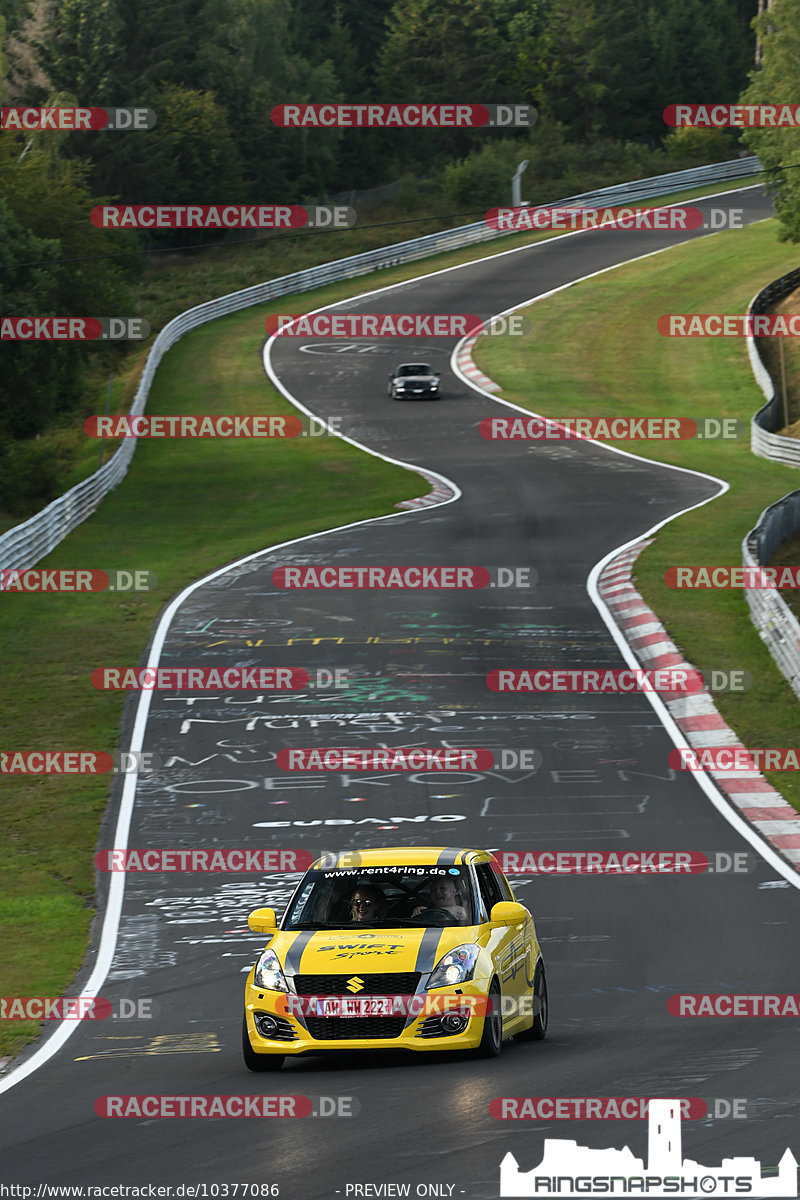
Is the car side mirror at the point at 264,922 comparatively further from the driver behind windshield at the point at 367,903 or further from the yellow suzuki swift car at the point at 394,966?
the driver behind windshield at the point at 367,903

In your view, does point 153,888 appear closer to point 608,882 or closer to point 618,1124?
point 608,882

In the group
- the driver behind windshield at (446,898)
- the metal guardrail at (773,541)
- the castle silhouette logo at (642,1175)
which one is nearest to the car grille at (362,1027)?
the driver behind windshield at (446,898)

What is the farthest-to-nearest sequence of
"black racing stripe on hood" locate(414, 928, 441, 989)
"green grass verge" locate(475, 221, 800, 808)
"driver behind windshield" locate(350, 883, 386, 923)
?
"green grass verge" locate(475, 221, 800, 808), "driver behind windshield" locate(350, 883, 386, 923), "black racing stripe on hood" locate(414, 928, 441, 989)

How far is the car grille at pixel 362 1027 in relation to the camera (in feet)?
33.8

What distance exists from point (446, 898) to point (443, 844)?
7057 millimetres

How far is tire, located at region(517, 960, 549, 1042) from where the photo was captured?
37.0ft

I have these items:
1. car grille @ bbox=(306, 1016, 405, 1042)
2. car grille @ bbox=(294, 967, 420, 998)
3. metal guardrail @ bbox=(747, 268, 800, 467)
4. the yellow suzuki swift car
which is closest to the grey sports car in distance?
metal guardrail @ bbox=(747, 268, 800, 467)

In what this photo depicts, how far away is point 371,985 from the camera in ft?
33.9

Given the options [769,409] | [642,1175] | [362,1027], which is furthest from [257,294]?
[642,1175]

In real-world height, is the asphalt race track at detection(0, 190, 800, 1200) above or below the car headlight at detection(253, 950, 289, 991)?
below

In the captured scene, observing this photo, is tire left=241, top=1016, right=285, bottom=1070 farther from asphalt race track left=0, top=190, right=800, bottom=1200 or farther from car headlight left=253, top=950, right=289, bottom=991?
car headlight left=253, top=950, right=289, bottom=991

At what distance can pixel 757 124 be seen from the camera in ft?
193

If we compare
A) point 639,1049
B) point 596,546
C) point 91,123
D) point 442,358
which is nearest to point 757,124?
point 442,358

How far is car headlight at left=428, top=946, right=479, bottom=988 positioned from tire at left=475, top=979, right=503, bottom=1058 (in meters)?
0.19
